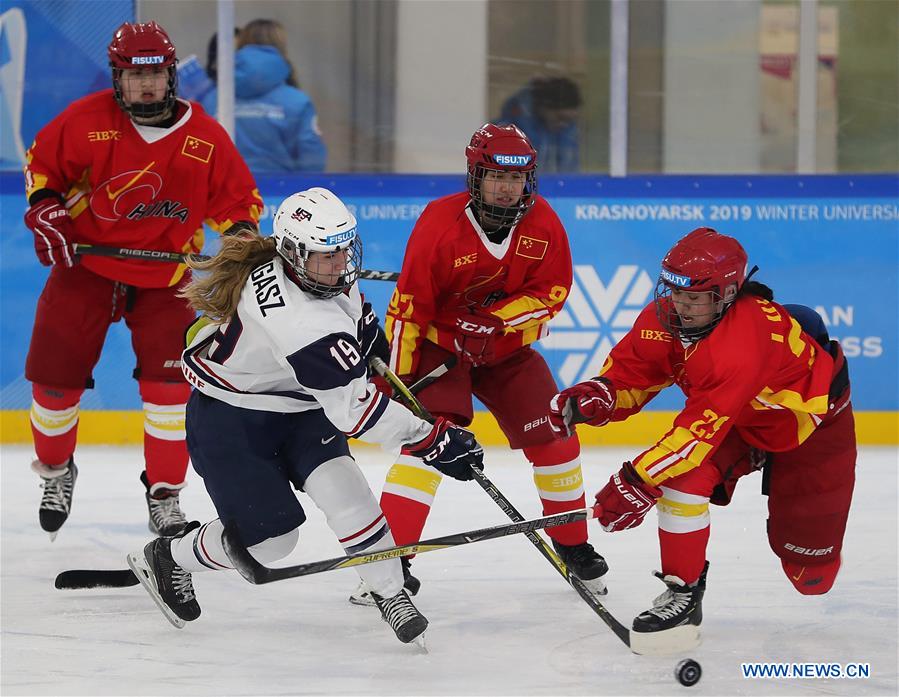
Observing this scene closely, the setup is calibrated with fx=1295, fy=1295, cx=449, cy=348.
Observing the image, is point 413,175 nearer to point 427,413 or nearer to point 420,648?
point 427,413

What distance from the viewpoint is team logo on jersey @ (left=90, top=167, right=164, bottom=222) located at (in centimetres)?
342

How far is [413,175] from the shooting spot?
485 centimetres

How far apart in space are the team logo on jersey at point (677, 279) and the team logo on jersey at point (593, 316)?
2154 mm

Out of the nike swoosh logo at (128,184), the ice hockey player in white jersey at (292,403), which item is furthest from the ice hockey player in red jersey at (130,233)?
the ice hockey player in white jersey at (292,403)

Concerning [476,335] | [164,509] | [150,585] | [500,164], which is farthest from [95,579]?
[500,164]

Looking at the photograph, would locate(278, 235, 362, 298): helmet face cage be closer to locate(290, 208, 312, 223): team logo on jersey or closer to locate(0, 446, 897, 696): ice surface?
locate(290, 208, 312, 223): team logo on jersey

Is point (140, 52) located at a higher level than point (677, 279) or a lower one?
higher

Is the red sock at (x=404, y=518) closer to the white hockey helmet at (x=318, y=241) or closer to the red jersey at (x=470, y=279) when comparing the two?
the red jersey at (x=470, y=279)

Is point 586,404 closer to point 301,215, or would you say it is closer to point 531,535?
point 531,535

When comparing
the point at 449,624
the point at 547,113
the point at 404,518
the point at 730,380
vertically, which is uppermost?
the point at 547,113

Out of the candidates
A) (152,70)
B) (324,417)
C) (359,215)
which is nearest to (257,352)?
(324,417)

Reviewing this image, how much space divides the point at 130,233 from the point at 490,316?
107 centimetres

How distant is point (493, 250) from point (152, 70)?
1.05m

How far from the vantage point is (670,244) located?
4.77 metres
